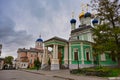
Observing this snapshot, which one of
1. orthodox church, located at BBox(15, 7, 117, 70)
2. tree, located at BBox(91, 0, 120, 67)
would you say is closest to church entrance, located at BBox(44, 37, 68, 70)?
orthodox church, located at BBox(15, 7, 117, 70)

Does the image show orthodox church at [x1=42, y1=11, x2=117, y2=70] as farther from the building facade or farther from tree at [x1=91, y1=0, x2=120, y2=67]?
the building facade

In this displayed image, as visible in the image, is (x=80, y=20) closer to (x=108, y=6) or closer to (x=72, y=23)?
(x=72, y=23)

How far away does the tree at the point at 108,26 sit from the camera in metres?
20.8

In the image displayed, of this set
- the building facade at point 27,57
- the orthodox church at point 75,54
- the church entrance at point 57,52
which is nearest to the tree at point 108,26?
the orthodox church at point 75,54

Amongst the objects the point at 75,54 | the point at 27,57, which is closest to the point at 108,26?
the point at 75,54

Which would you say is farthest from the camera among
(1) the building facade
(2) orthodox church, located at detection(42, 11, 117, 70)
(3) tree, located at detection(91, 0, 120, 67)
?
(1) the building facade

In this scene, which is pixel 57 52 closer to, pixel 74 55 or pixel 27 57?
pixel 74 55

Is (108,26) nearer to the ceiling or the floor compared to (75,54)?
nearer to the ceiling

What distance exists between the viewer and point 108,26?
70.4ft

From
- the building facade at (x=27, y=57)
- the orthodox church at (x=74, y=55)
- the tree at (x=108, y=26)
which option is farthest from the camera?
the building facade at (x=27, y=57)

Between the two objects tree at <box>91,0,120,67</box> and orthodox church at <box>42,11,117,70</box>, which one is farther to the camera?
orthodox church at <box>42,11,117,70</box>

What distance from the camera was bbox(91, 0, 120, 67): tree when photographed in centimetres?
2081

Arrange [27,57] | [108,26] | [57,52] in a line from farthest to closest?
[27,57], [57,52], [108,26]

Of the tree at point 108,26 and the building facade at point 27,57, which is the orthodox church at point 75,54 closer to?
the tree at point 108,26
